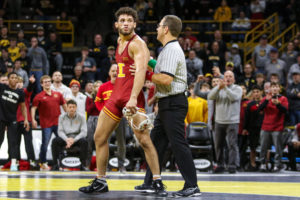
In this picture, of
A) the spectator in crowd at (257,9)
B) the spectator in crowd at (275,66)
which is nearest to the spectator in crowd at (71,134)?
the spectator in crowd at (275,66)

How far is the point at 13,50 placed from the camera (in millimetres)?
17156

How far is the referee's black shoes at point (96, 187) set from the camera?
6.77m

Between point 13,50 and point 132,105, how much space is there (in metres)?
11.4

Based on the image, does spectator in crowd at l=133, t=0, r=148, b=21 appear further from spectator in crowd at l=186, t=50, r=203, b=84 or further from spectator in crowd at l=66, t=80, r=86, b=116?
spectator in crowd at l=66, t=80, r=86, b=116

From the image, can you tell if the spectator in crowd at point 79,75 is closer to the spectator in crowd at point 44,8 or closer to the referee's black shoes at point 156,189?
the spectator in crowd at point 44,8

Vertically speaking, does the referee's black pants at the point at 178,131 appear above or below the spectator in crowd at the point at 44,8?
below

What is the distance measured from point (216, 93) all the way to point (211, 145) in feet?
4.42

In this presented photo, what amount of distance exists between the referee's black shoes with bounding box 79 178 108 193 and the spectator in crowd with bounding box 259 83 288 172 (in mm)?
→ 6642

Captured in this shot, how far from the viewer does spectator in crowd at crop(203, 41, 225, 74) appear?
1711 centimetres

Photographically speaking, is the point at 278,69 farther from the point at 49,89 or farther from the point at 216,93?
the point at 49,89

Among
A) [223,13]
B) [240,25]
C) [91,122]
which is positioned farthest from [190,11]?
[91,122]

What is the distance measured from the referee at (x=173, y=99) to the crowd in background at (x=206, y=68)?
0.79m

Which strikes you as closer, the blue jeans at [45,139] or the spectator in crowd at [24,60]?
the blue jeans at [45,139]

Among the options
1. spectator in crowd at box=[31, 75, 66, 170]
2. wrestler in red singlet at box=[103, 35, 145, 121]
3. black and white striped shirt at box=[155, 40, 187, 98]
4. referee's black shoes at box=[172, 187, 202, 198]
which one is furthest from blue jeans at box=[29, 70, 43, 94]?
referee's black shoes at box=[172, 187, 202, 198]
